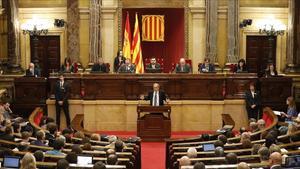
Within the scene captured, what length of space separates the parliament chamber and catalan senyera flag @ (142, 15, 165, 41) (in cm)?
4

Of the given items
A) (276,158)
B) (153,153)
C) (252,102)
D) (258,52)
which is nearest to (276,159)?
(276,158)

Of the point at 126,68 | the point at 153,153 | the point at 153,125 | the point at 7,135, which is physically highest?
the point at 126,68

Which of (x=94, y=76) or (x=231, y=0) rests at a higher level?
(x=231, y=0)

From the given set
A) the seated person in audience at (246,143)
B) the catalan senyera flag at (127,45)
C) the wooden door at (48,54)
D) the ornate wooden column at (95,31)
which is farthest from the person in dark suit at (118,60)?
the seated person in audience at (246,143)

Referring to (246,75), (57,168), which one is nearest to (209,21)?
(246,75)

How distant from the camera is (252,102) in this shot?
17.2 m

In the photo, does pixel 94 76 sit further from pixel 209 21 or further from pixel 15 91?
pixel 209 21

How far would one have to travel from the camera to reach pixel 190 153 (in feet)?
31.9

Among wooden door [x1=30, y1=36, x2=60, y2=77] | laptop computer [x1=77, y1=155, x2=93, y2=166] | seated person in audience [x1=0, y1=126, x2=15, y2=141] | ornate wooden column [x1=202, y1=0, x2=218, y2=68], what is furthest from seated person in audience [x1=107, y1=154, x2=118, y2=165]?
wooden door [x1=30, y1=36, x2=60, y2=77]

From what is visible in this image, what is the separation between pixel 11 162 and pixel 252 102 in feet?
33.1

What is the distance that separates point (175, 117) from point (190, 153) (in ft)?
25.6

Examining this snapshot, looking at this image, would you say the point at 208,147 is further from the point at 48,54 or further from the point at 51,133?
the point at 48,54

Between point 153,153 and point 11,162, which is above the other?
point 11,162

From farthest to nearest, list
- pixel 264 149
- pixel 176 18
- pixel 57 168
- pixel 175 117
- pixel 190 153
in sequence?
1. pixel 176 18
2. pixel 175 117
3. pixel 190 153
4. pixel 264 149
5. pixel 57 168
